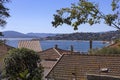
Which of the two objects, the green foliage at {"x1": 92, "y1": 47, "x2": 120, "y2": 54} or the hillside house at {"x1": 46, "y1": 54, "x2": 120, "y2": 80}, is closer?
the hillside house at {"x1": 46, "y1": 54, "x2": 120, "y2": 80}

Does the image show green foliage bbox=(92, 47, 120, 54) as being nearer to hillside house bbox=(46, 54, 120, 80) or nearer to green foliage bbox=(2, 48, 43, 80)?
hillside house bbox=(46, 54, 120, 80)

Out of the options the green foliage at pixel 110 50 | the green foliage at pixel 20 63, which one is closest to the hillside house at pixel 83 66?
the green foliage at pixel 20 63

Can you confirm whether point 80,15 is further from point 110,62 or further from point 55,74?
point 55,74

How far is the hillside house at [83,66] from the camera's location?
39.9 metres

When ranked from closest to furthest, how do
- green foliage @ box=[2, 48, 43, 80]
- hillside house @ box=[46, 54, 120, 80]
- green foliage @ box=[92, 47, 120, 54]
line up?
hillside house @ box=[46, 54, 120, 80]
green foliage @ box=[2, 48, 43, 80]
green foliage @ box=[92, 47, 120, 54]

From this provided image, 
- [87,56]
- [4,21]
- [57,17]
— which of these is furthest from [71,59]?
[57,17]

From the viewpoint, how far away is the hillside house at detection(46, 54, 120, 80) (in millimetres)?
39875

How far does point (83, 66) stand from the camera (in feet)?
139

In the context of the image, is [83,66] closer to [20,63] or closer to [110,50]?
[20,63]

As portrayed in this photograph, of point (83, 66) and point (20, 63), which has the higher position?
point (20, 63)

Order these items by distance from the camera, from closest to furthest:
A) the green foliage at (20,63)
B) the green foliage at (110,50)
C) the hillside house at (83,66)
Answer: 1. the hillside house at (83,66)
2. the green foliage at (20,63)
3. the green foliage at (110,50)

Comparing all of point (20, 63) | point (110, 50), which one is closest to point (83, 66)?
point (20, 63)

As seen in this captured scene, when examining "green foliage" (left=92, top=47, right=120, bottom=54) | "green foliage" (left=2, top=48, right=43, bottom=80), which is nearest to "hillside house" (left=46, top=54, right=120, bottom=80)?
"green foliage" (left=2, top=48, right=43, bottom=80)

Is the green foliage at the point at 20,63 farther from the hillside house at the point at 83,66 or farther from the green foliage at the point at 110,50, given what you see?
the green foliage at the point at 110,50
